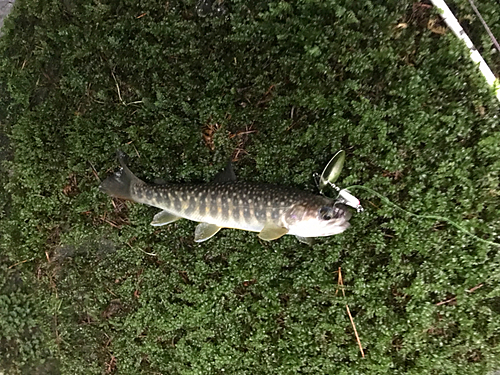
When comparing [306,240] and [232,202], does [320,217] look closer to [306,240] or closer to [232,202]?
[306,240]

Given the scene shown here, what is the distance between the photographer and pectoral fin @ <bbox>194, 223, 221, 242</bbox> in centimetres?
282

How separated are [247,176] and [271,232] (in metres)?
0.61

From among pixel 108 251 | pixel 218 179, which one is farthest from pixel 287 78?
pixel 108 251

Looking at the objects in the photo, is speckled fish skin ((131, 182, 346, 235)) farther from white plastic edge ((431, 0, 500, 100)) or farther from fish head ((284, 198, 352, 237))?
white plastic edge ((431, 0, 500, 100))

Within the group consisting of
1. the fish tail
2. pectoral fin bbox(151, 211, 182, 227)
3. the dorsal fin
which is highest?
the dorsal fin

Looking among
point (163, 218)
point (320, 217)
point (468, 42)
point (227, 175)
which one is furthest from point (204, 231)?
point (468, 42)

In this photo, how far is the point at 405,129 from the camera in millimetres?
2777

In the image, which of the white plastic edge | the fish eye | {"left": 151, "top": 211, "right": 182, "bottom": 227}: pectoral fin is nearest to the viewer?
the fish eye

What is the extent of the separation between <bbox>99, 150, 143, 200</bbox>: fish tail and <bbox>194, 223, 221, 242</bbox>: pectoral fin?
625 mm

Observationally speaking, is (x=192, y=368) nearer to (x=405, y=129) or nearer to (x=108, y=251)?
(x=108, y=251)

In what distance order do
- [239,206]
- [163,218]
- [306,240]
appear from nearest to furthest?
[239,206], [306,240], [163,218]

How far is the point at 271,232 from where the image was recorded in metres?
2.59

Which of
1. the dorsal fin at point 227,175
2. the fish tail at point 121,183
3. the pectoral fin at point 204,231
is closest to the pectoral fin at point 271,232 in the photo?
the pectoral fin at point 204,231

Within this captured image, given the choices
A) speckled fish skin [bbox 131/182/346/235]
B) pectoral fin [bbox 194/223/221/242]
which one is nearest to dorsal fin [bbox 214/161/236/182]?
speckled fish skin [bbox 131/182/346/235]
